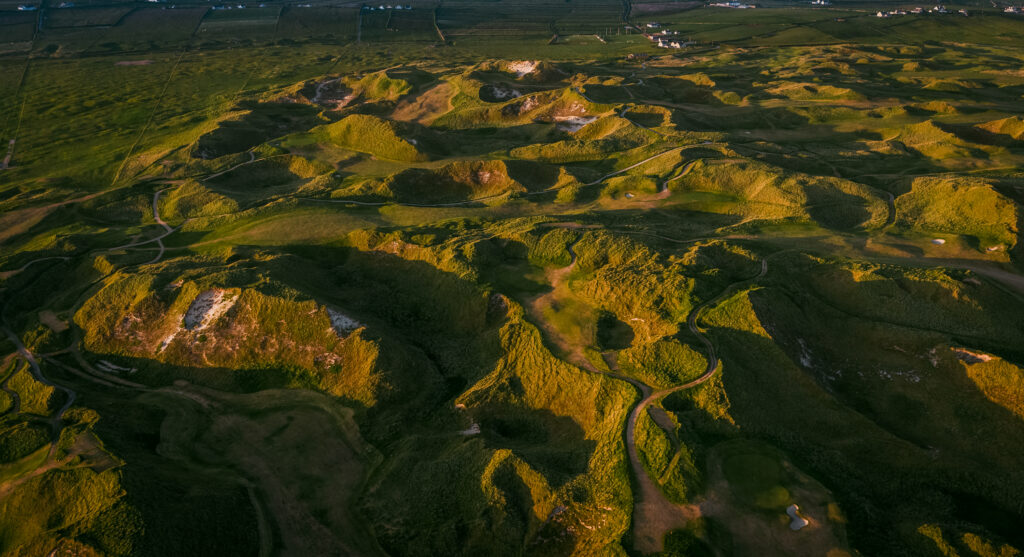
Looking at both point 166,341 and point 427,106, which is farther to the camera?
point 427,106

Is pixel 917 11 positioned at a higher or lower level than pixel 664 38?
higher

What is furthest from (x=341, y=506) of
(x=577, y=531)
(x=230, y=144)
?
(x=230, y=144)

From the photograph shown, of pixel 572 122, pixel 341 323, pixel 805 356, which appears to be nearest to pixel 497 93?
pixel 572 122

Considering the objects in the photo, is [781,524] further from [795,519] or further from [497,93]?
[497,93]

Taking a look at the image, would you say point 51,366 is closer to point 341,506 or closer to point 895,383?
point 341,506

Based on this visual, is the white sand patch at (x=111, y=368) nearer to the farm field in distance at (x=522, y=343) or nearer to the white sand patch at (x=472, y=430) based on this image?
the farm field in distance at (x=522, y=343)

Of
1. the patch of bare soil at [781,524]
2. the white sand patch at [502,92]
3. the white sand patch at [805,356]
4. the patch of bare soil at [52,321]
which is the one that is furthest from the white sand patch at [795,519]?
the white sand patch at [502,92]
